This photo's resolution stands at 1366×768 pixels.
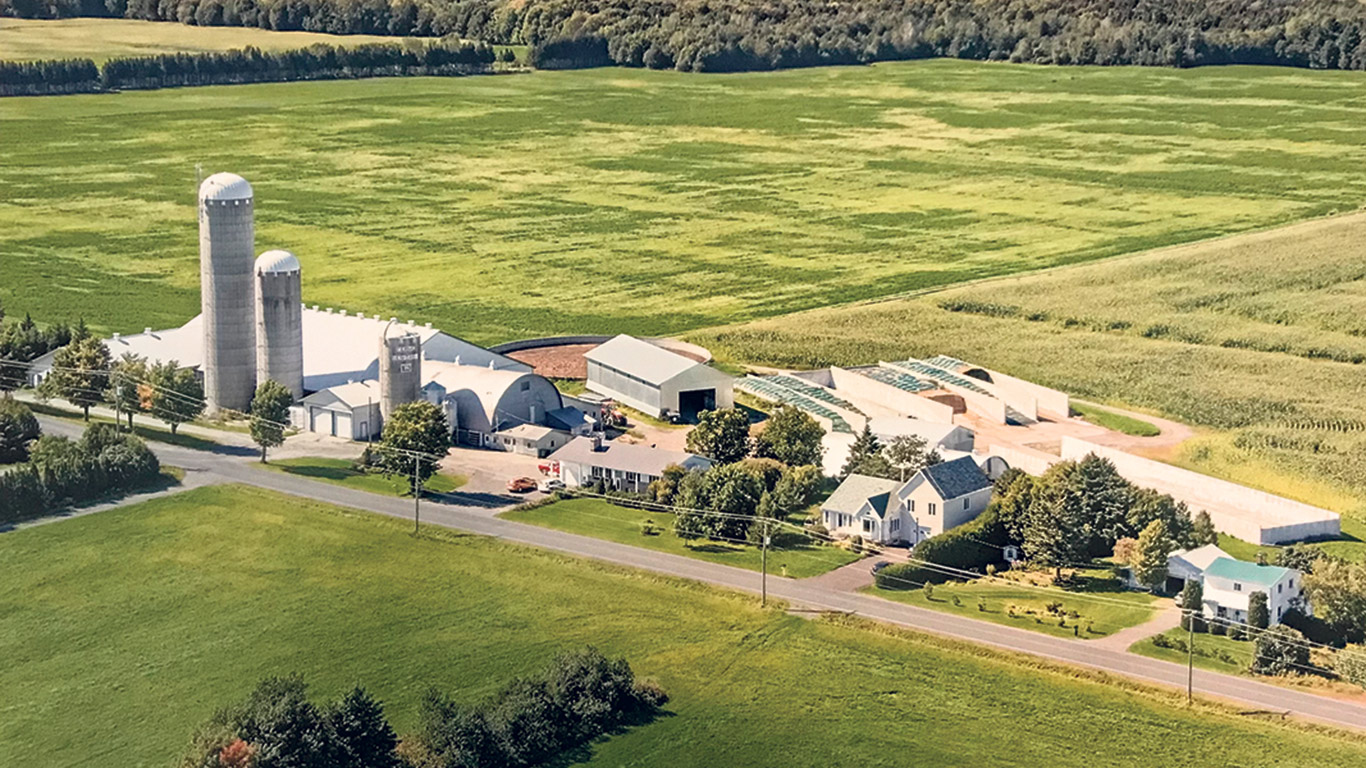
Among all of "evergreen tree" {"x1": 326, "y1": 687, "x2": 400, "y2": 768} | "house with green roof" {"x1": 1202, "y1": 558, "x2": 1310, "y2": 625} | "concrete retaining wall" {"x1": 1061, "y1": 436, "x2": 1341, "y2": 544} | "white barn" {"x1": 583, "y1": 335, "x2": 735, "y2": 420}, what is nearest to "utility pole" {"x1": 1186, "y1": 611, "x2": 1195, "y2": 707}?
"house with green roof" {"x1": 1202, "y1": 558, "x2": 1310, "y2": 625}

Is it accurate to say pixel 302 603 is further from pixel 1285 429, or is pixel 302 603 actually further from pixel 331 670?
pixel 1285 429

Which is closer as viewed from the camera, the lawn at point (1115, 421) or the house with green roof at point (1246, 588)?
the house with green roof at point (1246, 588)

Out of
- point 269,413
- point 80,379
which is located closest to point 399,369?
point 269,413

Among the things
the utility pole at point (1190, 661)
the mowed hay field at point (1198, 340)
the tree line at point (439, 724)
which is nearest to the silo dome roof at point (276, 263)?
the mowed hay field at point (1198, 340)

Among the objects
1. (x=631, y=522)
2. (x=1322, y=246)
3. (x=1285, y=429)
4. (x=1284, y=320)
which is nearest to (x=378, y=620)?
(x=631, y=522)

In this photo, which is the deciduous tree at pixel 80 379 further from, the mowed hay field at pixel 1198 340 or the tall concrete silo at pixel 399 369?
the mowed hay field at pixel 1198 340
